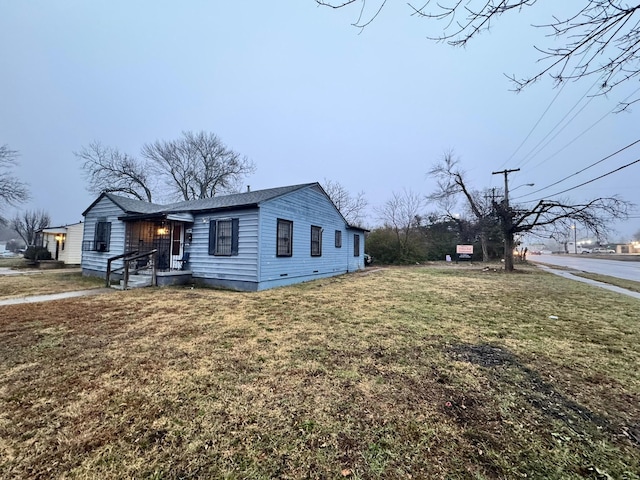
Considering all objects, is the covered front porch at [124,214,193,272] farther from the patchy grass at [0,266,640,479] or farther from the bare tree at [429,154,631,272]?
the bare tree at [429,154,631,272]

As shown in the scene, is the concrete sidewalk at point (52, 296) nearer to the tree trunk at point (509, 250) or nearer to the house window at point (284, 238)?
the house window at point (284, 238)

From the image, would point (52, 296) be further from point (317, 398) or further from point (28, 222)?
point (28, 222)

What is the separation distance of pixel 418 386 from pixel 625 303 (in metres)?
8.04

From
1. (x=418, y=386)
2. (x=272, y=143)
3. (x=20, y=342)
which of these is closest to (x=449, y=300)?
(x=418, y=386)

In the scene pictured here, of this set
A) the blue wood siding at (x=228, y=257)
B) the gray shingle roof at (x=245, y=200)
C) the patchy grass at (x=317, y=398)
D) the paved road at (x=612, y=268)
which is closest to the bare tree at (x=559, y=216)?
the paved road at (x=612, y=268)

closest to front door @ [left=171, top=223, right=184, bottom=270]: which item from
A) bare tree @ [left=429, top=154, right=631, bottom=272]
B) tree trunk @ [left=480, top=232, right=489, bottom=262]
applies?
bare tree @ [left=429, top=154, right=631, bottom=272]

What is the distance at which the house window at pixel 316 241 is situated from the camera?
11.6 meters

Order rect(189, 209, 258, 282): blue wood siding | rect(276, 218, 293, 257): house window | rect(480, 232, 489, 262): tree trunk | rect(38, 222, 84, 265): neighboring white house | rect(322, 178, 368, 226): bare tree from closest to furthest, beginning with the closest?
rect(189, 209, 258, 282): blue wood siding, rect(276, 218, 293, 257): house window, rect(38, 222, 84, 265): neighboring white house, rect(480, 232, 489, 262): tree trunk, rect(322, 178, 368, 226): bare tree

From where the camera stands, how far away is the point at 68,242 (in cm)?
1727

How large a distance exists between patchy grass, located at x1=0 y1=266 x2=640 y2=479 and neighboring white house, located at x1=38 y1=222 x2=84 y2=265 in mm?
16214

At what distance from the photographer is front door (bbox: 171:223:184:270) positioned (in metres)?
10.2

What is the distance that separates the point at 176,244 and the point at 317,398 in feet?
32.5

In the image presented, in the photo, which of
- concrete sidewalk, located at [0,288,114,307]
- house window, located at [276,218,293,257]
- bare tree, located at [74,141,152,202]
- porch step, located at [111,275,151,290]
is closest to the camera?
concrete sidewalk, located at [0,288,114,307]

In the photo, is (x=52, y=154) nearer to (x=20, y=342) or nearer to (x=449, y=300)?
(x=20, y=342)
